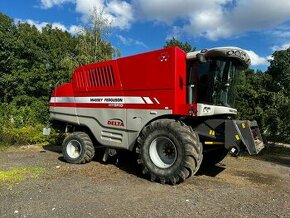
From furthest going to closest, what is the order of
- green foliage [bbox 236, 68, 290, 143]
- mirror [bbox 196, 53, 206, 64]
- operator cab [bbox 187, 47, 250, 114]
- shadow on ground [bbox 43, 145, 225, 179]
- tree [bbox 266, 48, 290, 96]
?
tree [bbox 266, 48, 290, 96], green foliage [bbox 236, 68, 290, 143], shadow on ground [bbox 43, 145, 225, 179], operator cab [bbox 187, 47, 250, 114], mirror [bbox 196, 53, 206, 64]

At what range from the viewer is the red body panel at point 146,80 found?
834 cm

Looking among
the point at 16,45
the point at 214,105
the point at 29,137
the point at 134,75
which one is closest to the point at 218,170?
the point at 214,105

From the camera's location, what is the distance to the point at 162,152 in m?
8.50

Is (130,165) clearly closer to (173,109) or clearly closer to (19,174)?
(173,109)

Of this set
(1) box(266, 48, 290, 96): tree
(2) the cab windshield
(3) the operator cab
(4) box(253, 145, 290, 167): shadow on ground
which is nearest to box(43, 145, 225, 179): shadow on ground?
(3) the operator cab

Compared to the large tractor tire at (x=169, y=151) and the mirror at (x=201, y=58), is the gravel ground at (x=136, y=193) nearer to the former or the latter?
the large tractor tire at (x=169, y=151)

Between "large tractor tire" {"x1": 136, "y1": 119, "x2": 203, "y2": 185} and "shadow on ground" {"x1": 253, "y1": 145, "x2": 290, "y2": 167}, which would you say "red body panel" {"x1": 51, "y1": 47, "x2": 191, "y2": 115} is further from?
"shadow on ground" {"x1": 253, "y1": 145, "x2": 290, "y2": 167}

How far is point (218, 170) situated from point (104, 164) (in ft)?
10.2

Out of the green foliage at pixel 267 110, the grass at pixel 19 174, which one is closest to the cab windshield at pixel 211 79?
the grass at pixel 19 174

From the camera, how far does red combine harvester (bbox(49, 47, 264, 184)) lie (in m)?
8.08

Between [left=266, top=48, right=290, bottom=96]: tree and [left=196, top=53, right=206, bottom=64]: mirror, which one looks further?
[left=266, top=48, right=290, bottom=96]: tree

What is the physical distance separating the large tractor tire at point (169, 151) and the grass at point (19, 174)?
2576mm

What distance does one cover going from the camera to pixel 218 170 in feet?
32.3

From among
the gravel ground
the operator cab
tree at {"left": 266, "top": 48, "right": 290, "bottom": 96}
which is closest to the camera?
the gravel ground
